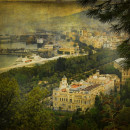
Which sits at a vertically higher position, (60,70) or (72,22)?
(72,22)

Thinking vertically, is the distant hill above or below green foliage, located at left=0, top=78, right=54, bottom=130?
above

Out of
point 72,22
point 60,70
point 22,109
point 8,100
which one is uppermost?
point 72,22

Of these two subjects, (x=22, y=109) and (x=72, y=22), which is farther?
(x=72, y=22)

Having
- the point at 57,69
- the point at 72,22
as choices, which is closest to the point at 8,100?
the point at 57,69

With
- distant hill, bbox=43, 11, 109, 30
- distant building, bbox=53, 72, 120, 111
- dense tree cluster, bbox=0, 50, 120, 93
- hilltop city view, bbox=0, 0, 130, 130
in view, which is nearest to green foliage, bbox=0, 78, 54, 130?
hilltop city view, bbox=0, 0, 130, 130

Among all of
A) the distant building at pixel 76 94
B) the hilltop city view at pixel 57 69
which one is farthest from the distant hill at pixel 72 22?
the distant building at pixel 76 94

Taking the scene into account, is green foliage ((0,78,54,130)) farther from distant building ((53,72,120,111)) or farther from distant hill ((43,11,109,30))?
distant hill ((43,11,109,30))

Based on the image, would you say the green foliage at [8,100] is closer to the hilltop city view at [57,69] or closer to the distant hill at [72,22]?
the hilltop city view at [57,69]

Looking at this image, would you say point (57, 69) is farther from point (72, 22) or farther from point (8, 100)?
point (8, 100)

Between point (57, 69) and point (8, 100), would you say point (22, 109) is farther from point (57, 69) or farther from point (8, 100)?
point (57, 69)
